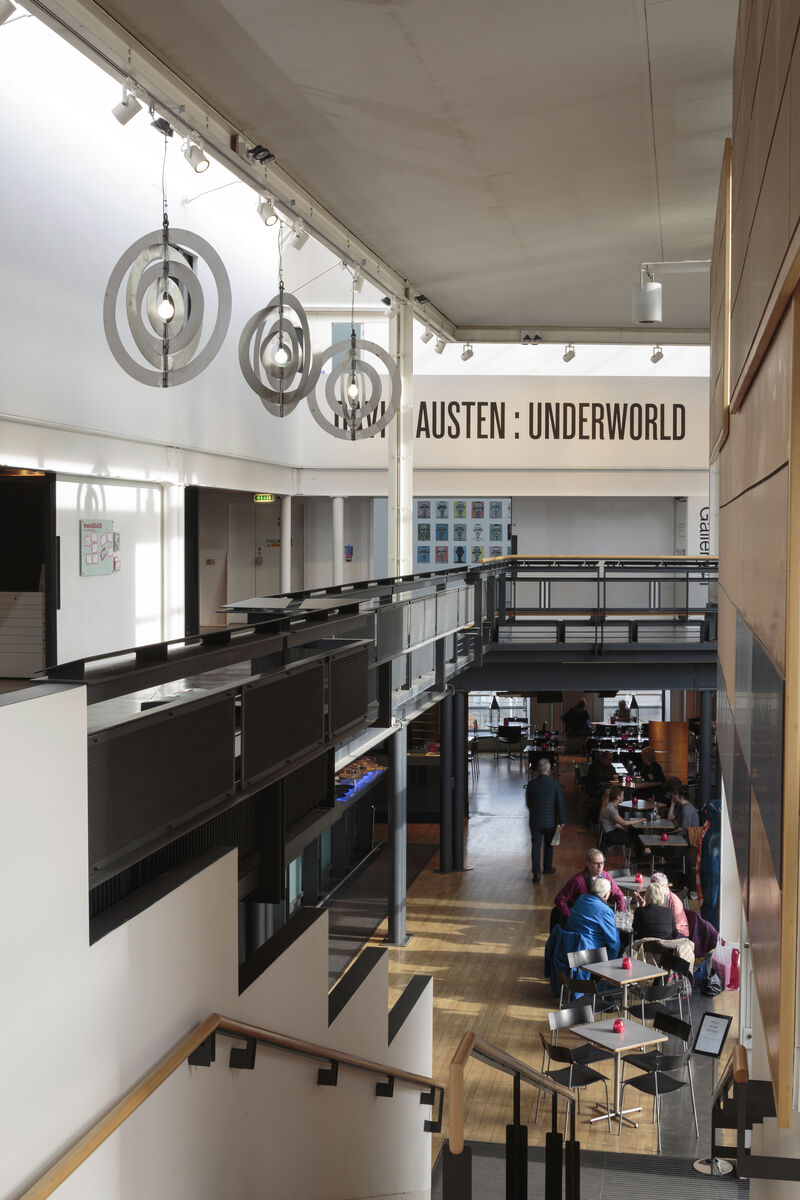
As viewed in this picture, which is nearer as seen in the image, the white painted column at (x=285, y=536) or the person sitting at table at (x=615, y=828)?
the person sitting at table at (x=615, y=828)

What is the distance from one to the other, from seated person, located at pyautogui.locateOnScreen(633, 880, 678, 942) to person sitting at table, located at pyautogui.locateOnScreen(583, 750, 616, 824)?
7312 mm

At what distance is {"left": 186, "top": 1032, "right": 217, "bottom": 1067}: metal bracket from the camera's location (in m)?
3.74

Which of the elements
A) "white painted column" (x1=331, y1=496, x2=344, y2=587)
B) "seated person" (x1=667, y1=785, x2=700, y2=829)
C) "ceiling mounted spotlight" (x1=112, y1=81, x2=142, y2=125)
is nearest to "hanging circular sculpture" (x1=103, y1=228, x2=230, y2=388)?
"ceiling mounted spotlight" (x1=112, y1=81, x2=142, y2=125)

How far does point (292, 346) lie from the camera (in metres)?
7.53

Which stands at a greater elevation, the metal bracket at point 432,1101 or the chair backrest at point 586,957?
the chair backrest at point 586,957

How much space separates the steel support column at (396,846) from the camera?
12195 mm

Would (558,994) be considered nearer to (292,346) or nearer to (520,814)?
(292,346)

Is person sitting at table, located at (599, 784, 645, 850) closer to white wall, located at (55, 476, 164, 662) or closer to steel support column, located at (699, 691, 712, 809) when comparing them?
steel support column, located at (699, 691, 712, 809)

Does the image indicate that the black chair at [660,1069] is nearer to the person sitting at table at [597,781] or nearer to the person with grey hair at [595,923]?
the person with grey hair at [595,923]

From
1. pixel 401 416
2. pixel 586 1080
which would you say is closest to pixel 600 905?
pixel 586 1080

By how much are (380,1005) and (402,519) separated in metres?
7.95

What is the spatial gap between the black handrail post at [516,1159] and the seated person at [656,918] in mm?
4818

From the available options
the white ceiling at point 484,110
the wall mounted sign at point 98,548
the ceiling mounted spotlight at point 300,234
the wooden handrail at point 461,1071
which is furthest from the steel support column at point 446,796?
the wooden handrail at point 461,1071

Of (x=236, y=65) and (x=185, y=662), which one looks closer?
(x=185, y=662)
